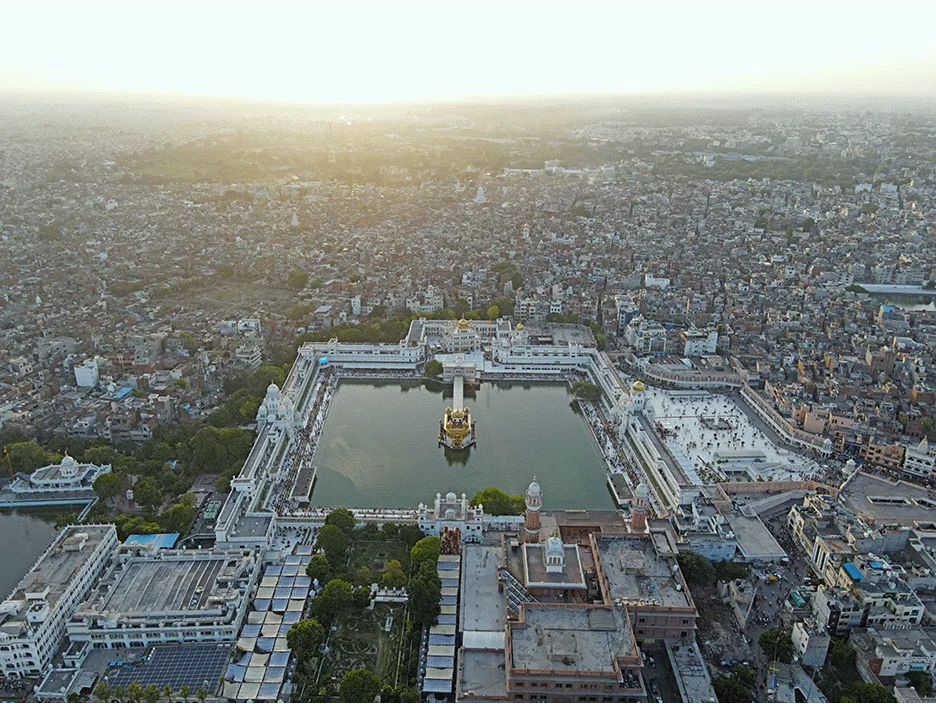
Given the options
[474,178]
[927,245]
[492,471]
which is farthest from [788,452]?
[474,178]

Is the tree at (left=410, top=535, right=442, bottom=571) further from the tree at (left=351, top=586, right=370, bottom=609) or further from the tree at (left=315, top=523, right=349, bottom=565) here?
the tree at (left=315, top=523, right=349, bottom=565)

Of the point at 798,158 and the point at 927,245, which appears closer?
the point at 927,245

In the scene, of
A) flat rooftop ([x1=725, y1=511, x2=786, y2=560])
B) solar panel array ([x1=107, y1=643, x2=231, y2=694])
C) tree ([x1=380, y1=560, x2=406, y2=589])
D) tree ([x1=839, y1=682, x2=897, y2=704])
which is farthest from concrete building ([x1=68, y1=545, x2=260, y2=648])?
tree ([x1=839, y1=682, x2=897, y2=704])

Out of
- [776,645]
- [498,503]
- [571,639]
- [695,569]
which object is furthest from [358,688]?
[776,645]

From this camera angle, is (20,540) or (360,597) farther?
(20,540)

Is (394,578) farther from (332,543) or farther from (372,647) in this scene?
(332,543)

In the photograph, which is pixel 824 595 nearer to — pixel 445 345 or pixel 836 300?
pixel 445 345
